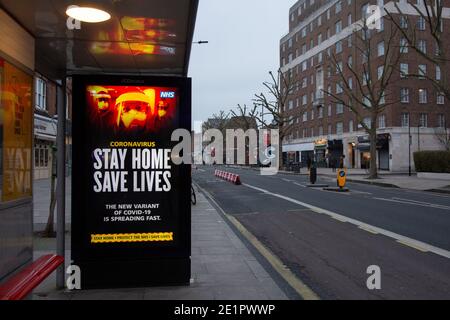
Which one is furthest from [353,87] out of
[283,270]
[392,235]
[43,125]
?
[283,270]

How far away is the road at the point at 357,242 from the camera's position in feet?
20.4

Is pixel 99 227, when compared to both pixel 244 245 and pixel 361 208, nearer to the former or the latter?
pixel 244 245

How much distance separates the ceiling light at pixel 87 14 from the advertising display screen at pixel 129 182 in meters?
0.94

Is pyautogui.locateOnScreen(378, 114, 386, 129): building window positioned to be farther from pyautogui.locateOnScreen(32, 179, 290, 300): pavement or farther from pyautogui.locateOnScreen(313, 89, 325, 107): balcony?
pyautogui.locateOnScreen(32, 179, 290, 300): pavement

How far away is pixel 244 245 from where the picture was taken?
873 cm

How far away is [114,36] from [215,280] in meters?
3.27

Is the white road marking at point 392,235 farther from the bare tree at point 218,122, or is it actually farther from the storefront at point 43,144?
the bare tree at point 218,122

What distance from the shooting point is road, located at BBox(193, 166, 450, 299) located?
6211 mm

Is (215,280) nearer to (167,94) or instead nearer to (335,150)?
(167,94)

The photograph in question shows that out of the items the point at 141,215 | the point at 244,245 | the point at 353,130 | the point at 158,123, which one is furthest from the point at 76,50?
the point at 353,130

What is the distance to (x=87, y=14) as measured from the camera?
14.7 ft

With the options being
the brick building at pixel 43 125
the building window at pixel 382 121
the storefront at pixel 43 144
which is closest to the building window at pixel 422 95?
the building window at pixel 382 121

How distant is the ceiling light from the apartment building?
1418 inches
